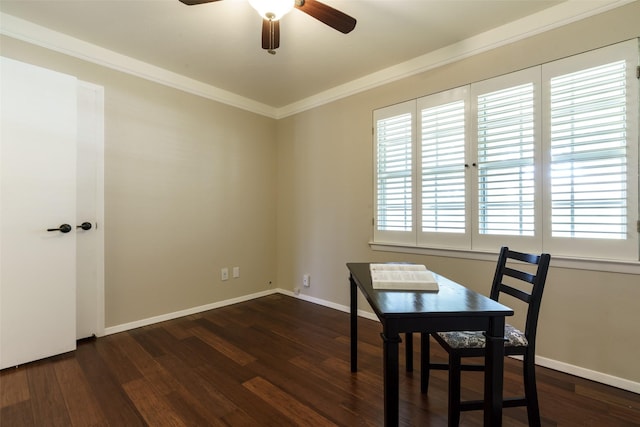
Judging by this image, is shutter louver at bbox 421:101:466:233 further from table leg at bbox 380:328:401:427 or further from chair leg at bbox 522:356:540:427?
table leg at bbox 380:328:401:427

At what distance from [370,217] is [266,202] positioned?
59.4 inches

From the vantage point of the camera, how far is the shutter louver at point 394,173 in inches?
Answer: 109

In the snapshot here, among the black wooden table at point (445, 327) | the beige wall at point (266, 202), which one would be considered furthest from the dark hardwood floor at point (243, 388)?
the black wooden table at point (445, 327)

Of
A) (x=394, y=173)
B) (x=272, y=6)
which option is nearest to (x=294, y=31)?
(x=272, y=6)

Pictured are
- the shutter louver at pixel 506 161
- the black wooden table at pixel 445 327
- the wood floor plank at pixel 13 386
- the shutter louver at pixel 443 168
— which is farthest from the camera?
the shutter louver at pixel 443 168

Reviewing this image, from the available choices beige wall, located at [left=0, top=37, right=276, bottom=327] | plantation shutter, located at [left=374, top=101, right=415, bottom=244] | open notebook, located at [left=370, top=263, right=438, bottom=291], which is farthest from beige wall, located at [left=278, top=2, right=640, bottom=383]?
open notebook, located at [left=370, top=263, right=438, bottom=291]

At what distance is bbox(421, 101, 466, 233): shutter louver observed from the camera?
244cm

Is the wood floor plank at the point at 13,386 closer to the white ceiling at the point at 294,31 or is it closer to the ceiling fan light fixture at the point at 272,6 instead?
the white ceiling at the point at 294,31

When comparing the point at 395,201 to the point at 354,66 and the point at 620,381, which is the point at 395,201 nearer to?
the point at 354,66

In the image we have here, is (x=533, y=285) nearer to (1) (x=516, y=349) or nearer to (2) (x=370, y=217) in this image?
(1) (x=516, y=349)

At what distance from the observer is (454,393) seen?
52.4 inches

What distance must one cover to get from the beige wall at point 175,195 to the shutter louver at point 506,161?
2.55 metres

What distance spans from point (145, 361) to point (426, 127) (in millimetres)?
2932

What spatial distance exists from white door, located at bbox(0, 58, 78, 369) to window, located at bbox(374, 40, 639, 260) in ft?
8.87
